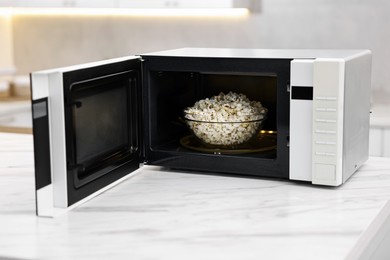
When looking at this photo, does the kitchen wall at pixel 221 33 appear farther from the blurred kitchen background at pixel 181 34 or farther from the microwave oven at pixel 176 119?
the microwave oven at pixel 176 119

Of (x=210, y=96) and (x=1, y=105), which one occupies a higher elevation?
(x=210, y=96)

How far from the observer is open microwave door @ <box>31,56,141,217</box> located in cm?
103

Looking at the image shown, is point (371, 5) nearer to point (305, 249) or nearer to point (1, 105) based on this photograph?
point (1, 105)

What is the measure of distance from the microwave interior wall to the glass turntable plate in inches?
0.6

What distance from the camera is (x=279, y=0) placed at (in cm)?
312

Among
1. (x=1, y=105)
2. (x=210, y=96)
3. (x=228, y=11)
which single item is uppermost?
(x=228, y=11)

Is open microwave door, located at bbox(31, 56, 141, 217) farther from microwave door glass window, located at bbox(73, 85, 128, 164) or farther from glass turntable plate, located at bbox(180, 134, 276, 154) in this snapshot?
glass turntable plate, located at bbox(180, 134, 276, 154)

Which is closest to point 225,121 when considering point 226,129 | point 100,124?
point 226,129

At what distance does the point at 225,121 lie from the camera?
4.44 feet

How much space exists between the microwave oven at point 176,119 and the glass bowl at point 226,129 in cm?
2

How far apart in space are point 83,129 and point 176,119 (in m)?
0.38

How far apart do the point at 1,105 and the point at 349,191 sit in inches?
106

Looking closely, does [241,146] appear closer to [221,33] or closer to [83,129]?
[83,129]

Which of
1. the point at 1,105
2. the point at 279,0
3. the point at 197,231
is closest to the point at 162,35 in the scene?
the point at 279,0
